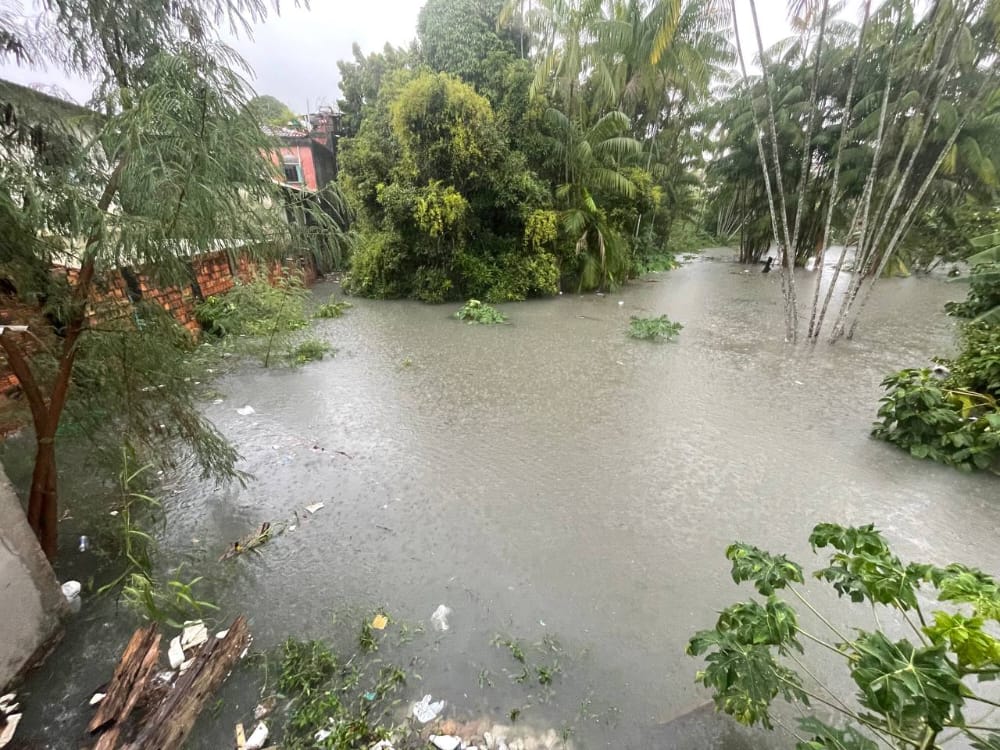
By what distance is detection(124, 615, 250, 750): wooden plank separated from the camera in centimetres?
147

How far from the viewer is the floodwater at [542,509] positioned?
1837 millimetres

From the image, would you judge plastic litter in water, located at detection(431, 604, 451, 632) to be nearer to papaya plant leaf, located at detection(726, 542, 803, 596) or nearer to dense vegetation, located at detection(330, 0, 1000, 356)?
papaya plant leaf, located at detection(726, 542, 803, 596)

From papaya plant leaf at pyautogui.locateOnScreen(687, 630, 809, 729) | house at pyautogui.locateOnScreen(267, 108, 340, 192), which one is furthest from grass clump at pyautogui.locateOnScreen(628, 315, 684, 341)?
house at pyautogui.locateOnScreen(267, 108, 340, 192)

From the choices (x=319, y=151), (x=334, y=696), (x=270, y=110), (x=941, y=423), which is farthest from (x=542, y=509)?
(x=319, y=151)

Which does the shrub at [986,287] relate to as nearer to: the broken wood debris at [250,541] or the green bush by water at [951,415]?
the green bush by water at [951,415]

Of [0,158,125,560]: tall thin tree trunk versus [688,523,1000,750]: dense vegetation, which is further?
[0,158,125,560]: tall thin tree trunk

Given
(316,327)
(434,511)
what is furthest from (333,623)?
(316,327)

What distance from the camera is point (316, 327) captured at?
764 centimetres

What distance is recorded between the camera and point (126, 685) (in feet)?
5.44

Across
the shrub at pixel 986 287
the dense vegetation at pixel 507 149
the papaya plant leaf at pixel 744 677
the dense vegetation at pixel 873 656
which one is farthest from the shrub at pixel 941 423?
the dense vegetation at pixel 507 149

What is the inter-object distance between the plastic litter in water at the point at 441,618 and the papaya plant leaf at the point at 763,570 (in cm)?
137

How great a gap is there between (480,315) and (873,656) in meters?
7.18

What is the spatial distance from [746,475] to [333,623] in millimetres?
3049

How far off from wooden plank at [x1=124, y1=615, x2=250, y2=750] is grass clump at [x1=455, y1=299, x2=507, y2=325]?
6.31 metres
